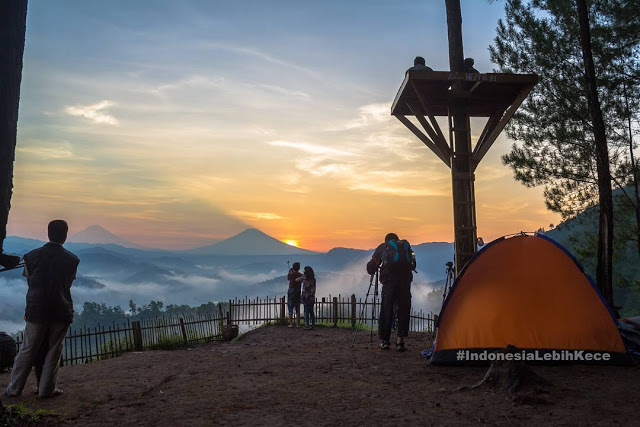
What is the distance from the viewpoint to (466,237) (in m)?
9.27

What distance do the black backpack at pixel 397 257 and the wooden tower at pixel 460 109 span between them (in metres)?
0.93

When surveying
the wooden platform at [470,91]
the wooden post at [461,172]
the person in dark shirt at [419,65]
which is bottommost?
the wooden post at [461,172]

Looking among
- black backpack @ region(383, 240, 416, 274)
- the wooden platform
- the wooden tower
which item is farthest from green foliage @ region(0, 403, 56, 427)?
the wooden platform

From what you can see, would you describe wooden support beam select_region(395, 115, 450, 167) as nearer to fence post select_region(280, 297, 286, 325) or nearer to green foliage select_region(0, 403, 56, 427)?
green foliage select_region(0, 403, 56, 427)

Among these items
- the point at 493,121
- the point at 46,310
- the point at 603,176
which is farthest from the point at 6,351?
the point at 603,176

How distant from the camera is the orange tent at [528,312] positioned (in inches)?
295

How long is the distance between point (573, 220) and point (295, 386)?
1402 centimetres

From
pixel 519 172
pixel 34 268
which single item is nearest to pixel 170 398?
pixel 34 268

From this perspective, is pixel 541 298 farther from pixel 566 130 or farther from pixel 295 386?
pixel 566 130

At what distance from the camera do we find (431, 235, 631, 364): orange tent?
748 cm

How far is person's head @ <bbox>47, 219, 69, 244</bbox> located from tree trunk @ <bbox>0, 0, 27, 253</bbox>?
1.71 feet

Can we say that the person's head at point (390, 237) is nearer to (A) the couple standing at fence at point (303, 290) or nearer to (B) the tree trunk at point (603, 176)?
(B) the tree trunk at point (603, 176)

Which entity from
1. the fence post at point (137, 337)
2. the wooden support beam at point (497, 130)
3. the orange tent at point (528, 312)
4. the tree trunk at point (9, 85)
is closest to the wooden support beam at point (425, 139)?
the wooden support beam at point (497, 130)

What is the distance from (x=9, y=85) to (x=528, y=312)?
26.0 feet
